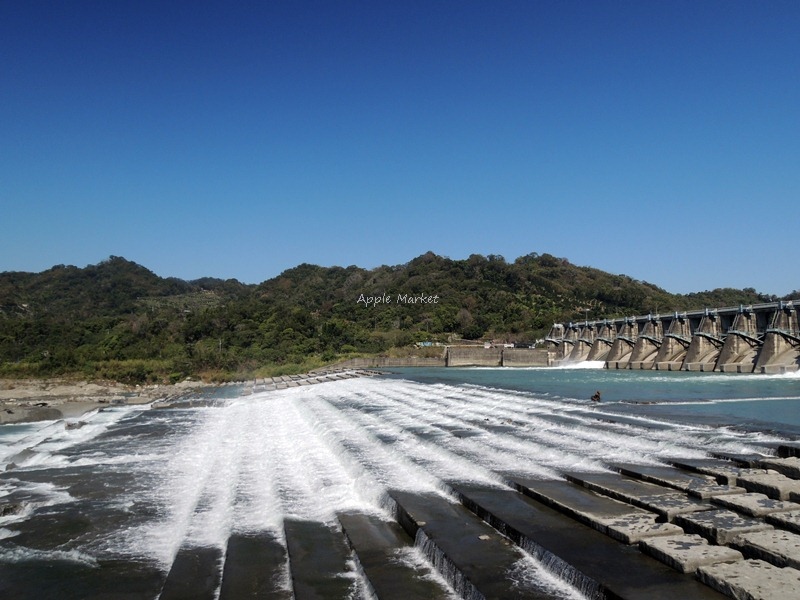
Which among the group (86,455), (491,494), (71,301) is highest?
(71,301)

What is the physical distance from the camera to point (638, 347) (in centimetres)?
5531

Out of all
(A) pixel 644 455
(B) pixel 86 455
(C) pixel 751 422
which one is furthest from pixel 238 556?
(C) pixel 751 422

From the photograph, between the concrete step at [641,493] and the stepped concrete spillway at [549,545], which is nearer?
the stepped concrete spillway at [549,545]

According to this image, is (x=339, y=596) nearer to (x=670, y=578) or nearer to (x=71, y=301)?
(x=670, y=578)

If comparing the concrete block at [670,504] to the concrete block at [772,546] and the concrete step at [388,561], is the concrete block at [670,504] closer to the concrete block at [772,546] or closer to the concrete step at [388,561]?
the concrete block at [772,546]

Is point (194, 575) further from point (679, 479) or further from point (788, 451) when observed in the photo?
point (788, 451)

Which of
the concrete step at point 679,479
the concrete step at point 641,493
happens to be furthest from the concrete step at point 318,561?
the concrete step at point 679,479

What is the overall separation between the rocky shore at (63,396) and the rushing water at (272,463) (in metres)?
5.67

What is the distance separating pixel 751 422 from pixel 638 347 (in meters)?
43.4

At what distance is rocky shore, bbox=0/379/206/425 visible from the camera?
26017 mm

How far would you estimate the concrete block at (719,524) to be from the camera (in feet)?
19.3

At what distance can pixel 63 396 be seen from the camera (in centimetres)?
3453

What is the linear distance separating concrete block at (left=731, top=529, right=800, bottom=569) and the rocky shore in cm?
2544

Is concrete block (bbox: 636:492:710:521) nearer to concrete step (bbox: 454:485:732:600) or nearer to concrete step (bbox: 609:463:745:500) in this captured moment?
concrete step (bbox: 609:463:745:500)
